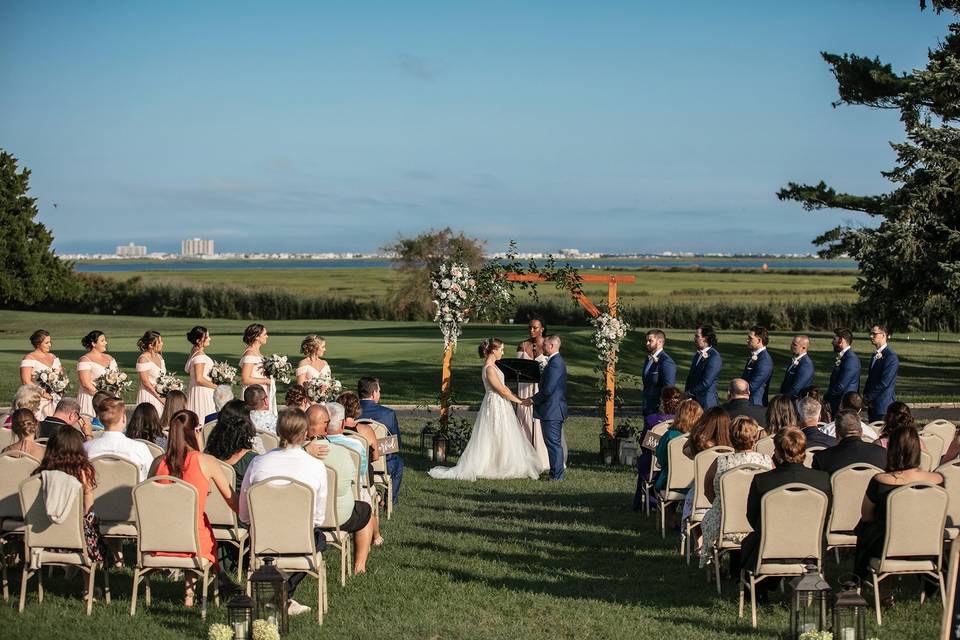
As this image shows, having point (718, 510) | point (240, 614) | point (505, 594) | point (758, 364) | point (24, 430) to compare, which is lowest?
point (505, 594)

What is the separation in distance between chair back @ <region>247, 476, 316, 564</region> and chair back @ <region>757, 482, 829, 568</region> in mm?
3135

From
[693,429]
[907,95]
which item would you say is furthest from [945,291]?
[693,429]

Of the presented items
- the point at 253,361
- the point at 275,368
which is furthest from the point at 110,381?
the point at 275,368

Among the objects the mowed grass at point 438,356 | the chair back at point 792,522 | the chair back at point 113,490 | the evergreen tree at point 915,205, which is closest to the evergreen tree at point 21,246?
the mowed grass at point 438,356

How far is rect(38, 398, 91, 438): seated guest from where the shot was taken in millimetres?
9305

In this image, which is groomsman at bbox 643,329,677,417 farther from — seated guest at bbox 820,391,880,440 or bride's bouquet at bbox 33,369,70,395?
bride's bouquet at bbox 33,369,70,395

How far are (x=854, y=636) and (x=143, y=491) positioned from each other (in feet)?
15.5

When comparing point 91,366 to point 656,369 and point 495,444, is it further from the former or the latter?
point 656,369

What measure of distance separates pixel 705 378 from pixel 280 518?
7.89 m

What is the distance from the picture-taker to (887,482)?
7383 millimetres

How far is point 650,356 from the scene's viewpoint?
14.0 metres

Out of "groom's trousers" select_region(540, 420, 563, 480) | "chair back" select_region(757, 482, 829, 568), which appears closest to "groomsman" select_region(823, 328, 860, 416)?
"groom's trousers" select_region(540, 420, 563, 480)

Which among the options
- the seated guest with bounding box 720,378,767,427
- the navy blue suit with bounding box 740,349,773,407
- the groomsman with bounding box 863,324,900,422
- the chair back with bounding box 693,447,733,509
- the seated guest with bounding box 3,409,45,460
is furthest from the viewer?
the navy blue suit with bounding box 740,349,773,407

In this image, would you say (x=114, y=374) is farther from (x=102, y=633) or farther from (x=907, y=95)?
(x=907, y=95)
